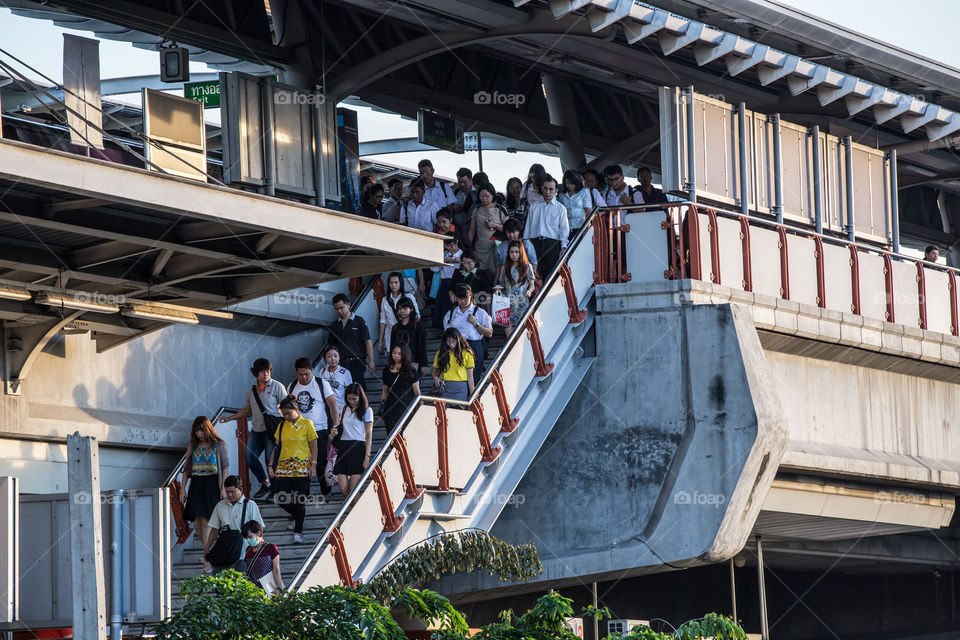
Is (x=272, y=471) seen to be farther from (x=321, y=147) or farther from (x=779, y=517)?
(x=779, y=517)

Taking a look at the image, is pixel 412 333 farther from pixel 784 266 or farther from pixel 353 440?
pixel 784 266

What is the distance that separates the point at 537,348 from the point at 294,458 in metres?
3.96

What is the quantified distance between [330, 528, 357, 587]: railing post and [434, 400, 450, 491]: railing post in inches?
78.7

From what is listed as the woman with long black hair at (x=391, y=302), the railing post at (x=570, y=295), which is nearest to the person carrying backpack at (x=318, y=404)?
the woman with long black hair at (x=391, y=302)

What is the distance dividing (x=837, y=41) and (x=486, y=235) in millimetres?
6813

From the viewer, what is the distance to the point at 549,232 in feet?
67.1

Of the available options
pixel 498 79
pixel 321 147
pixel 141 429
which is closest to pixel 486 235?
pixel 321 147

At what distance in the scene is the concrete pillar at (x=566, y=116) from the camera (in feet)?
99.8

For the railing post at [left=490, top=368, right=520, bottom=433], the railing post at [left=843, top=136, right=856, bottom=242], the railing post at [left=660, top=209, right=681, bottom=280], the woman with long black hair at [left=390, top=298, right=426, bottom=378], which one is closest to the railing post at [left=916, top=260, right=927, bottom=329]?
the railing post at [left=843, top=136, right=856, bottom=242]

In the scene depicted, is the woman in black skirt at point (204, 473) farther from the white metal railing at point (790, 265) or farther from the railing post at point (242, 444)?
the white metal railing at point (790, 265)

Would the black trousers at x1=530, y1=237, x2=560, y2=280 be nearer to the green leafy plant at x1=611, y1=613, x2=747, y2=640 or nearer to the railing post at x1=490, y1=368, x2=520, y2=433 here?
the railing post at x1=490, y1=368, x2=520, y2=433

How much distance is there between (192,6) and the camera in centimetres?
2400

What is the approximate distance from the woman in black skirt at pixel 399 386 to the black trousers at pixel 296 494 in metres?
1.67

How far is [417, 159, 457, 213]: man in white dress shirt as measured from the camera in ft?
72.8
